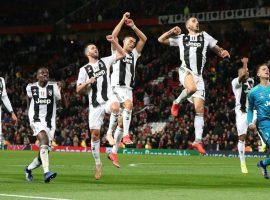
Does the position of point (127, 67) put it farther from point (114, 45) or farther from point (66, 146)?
point (66, 146)

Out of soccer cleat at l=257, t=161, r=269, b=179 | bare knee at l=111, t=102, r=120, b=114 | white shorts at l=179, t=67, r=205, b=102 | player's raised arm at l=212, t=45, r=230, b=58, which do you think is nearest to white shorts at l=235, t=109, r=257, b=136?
white shorts at l=179, t=67, r=205, b=102

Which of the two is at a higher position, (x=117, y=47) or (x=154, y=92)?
(x=154, y=92)

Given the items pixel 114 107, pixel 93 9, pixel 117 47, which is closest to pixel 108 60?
pixel 117 47

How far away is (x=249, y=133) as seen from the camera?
114 feet

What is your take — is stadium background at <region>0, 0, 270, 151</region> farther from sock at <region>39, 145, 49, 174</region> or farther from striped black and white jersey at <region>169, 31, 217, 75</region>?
sock at <region>39, 145, 49, 174</region>

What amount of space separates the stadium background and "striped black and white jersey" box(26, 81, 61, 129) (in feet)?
62.0

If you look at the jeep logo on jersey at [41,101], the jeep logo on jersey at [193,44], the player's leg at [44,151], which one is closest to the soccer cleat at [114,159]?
the player's leg at [44,151]

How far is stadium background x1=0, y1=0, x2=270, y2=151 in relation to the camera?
127ft

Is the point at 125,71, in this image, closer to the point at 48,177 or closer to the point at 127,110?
the point at 127,110

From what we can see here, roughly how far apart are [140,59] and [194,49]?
108ft

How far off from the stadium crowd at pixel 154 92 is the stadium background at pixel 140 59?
0.17 feet

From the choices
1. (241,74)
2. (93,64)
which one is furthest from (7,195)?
(241,74)

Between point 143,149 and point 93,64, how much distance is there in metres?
22.9

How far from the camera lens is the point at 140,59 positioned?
50.8 m
